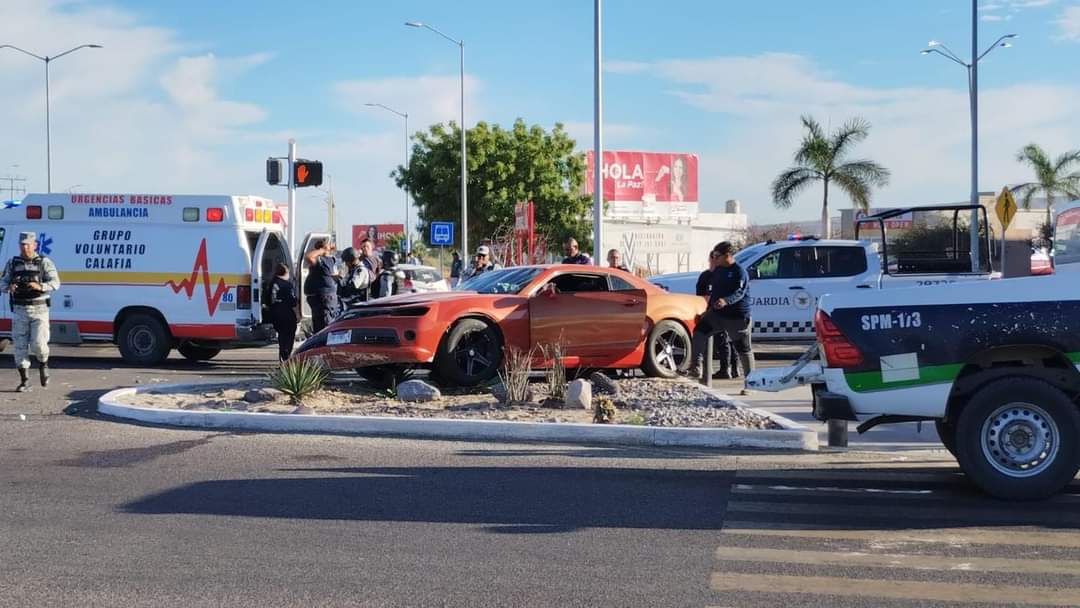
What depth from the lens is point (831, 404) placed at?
782cm

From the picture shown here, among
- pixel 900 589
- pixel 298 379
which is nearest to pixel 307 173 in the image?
pixel 298 379

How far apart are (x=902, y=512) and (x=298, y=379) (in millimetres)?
6495

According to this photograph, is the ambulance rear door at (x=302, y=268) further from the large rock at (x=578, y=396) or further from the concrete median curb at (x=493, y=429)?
the large rock at (x=578, y=396)

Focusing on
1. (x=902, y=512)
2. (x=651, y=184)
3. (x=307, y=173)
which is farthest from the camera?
(x=651, y=184)

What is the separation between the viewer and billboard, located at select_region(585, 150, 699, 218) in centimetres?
6938

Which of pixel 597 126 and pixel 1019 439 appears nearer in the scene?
pixel 1019 439


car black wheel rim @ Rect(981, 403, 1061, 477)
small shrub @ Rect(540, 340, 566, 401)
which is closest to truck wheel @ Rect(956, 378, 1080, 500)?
car black wheel rim @ Rect(981, 403, 1061, 477)

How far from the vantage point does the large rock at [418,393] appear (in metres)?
11.8

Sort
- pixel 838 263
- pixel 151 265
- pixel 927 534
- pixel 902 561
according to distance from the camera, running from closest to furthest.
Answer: pixel 902 561, pixel 927 534, pixel 151 265, pixel 838 263

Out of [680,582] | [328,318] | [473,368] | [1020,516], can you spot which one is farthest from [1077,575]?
[328,318]

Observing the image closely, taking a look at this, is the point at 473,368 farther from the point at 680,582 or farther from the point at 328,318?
the point at 680,582

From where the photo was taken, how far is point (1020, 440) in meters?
7.42

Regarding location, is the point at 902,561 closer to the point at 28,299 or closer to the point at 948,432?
the point at 948,432

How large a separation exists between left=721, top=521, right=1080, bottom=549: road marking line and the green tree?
42430 millimetres
